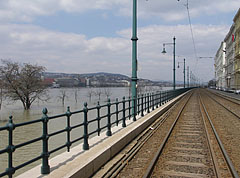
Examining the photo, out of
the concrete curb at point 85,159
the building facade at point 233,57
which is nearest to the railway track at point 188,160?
the concrete curb at point 85,159

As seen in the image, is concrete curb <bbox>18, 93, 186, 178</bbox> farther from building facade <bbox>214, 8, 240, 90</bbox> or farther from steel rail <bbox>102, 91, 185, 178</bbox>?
building facade <bbox>214, 8, 240, 90</bbox>

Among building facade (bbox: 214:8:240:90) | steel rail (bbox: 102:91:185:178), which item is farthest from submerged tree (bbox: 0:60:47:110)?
building facade (bbox: 214:8:240:90)

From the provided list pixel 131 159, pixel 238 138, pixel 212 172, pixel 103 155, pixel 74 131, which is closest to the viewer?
pixel 212 172

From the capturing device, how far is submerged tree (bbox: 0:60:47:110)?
3378cm

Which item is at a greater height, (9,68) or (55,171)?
(9,68)

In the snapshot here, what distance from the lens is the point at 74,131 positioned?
17.2 m

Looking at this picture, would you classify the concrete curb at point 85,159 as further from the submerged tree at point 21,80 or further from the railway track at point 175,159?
the submerged tree at point 21,80

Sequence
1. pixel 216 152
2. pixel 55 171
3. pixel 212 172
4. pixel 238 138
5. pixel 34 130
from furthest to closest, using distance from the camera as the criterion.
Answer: pixel 34 130, pixel 238 138, pixel 216 152, pixel 212 172, pixel 55 171

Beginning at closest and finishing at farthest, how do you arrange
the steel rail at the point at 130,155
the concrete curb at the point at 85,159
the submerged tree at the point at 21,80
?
the concrete curb at the point at 85,159, the steel rail at the point at 130,155, the submerged tree at the point at 21,80

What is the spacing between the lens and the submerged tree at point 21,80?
3378 cm

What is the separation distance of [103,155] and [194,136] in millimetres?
4746

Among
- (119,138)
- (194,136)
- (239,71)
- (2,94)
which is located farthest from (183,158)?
(239,71)

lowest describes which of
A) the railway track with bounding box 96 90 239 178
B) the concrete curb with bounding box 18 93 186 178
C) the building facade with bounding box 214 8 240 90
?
the railway track with bounding box 96 90 239 178

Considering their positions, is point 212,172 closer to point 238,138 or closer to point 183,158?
point 183,158
